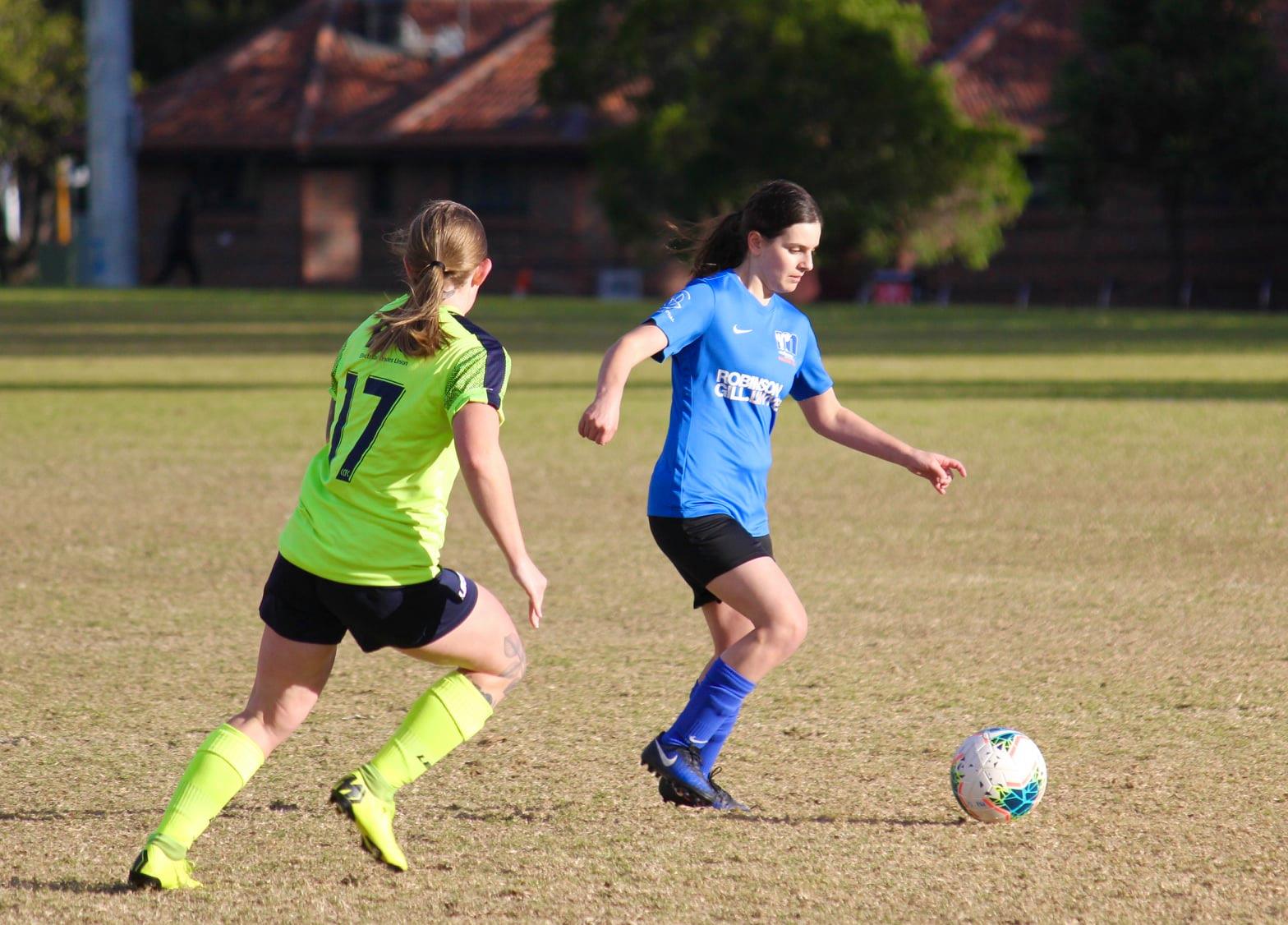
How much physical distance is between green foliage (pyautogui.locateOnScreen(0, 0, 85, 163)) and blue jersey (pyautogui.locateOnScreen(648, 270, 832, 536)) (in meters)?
50.9

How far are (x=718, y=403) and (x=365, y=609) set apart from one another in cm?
120

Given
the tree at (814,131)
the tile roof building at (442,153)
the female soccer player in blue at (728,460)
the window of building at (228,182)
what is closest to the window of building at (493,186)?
the tile roof building at (442,153)

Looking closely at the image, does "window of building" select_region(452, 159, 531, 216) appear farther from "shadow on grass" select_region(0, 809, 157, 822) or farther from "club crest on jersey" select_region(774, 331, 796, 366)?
"shadow on grass" select_region(0, 809, 157, 822)

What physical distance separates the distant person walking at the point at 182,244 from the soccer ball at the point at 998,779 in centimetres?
4794

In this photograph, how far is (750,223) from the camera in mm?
4770

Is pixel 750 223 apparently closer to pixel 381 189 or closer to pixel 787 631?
pixel 787 631

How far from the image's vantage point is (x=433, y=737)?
411cm

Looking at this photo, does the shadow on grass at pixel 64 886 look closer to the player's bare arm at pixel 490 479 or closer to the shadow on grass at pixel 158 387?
the player's bare arm at pixel 490 479

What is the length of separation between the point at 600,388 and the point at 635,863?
3.78ft

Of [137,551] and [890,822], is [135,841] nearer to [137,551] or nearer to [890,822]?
[890,822]

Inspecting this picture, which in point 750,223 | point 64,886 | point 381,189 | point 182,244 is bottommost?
point 182,244

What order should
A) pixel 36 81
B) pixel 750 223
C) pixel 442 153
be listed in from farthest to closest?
pixel 36 81
pixel 442 153
pixel 750 223

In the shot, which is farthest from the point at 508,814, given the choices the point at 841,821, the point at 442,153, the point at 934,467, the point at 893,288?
the point at 442,153

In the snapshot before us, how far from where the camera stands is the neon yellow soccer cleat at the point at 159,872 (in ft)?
12.9
